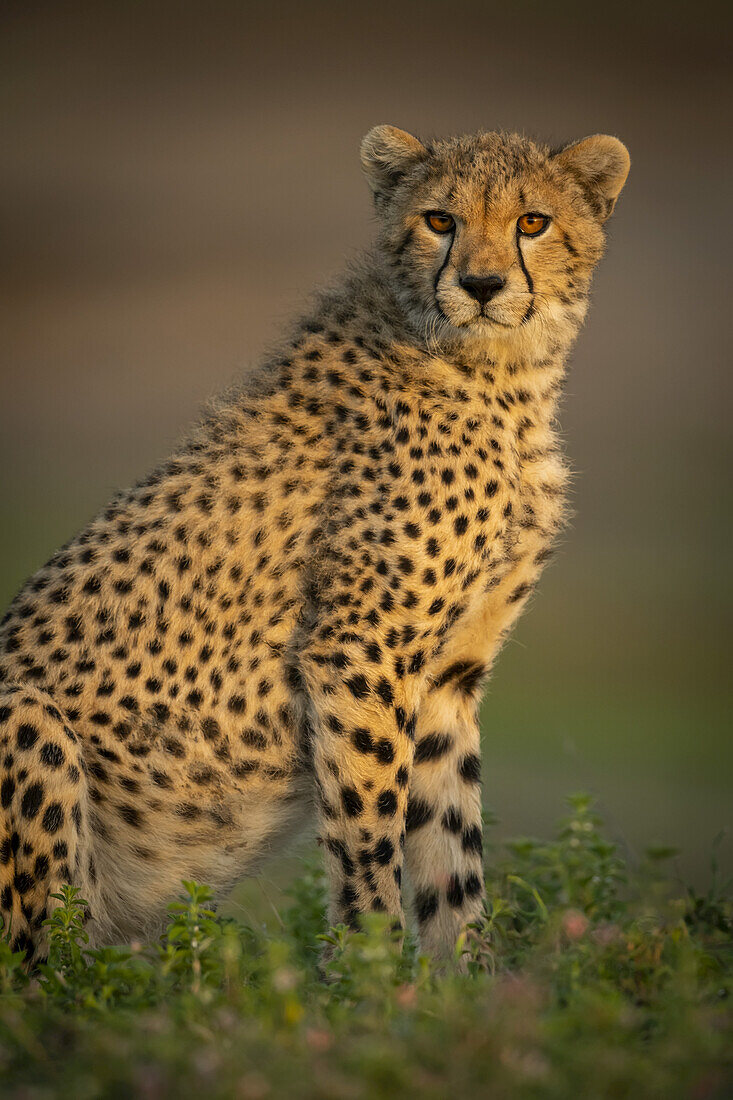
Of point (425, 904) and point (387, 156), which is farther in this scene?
point (387, 156)

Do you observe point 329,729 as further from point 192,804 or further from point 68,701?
point 68,701

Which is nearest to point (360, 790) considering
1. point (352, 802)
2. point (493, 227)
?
point (352, 802)

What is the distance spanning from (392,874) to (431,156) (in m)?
1.90

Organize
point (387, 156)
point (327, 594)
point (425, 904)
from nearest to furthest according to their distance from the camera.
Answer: point (327, 594), point (425, 904), point (387, 156)

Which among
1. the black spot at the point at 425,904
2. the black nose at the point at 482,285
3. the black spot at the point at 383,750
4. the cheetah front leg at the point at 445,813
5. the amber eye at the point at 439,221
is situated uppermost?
the amber eye at the point at 439,221

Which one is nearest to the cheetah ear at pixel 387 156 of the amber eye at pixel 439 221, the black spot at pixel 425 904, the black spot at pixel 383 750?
the amber eye at pixel 439 221

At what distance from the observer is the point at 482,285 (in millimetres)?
3088

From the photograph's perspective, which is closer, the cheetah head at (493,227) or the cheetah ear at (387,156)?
the cheetah head at (493,227)

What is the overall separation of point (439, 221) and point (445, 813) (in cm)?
157

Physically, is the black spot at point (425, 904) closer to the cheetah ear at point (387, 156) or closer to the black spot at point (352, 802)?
the black spot at point (352, 802)

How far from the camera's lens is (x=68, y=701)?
3.09m

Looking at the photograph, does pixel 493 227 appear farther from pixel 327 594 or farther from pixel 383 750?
pixel 383 750

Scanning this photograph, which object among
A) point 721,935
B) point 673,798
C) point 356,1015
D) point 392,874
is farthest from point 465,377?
point 673,798

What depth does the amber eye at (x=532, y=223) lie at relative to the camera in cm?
324
